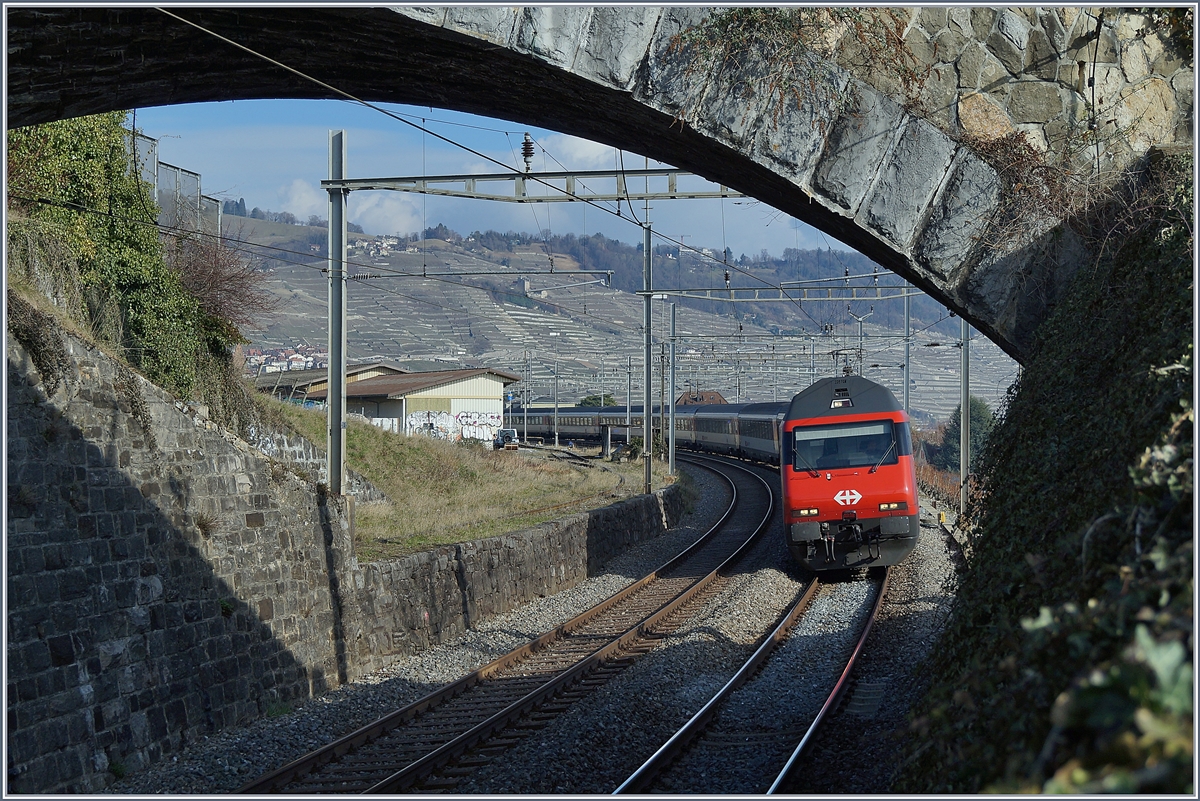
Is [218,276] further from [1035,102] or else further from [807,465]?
[1035,102]

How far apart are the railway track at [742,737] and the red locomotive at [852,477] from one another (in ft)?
14.1

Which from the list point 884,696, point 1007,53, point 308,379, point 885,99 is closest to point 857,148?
point 885,99

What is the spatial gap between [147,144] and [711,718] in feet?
63.2

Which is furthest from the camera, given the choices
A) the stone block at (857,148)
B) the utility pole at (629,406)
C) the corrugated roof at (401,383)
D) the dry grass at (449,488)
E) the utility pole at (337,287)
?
the corrugated roof at (401,383)

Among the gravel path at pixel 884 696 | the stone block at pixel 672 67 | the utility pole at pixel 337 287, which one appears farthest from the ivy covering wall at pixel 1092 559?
the utility pole at pixel 337 287

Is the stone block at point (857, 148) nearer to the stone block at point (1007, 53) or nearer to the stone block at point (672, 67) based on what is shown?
the stone block at point (1007, 53)

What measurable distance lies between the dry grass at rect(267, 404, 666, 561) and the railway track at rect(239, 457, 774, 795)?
2.56 m

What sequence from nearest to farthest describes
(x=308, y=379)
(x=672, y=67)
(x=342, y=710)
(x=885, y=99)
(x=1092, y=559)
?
(x=1092, y=559), (x=672, y=67), (x=885, y=99), (x=342, y=710), (x=308, y=379)

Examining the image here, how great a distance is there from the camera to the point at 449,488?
25828mm

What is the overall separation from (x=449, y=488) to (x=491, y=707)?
→ 16812 mm

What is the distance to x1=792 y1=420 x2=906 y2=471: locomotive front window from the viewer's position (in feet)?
49.8

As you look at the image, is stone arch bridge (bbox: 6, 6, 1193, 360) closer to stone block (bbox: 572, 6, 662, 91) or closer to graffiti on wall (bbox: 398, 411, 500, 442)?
stone block (bbox: 572, 6, 662, 91)

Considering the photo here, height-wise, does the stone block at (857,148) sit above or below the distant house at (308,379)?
above

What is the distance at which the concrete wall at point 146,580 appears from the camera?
7.13m
